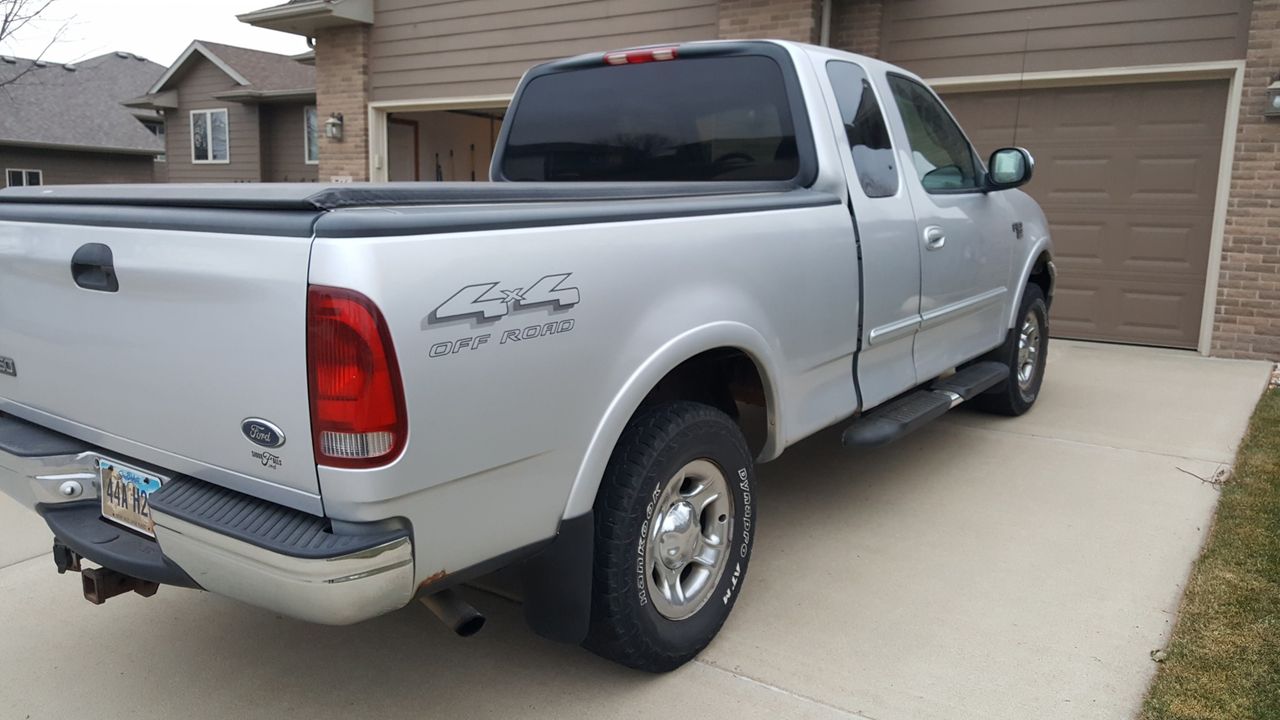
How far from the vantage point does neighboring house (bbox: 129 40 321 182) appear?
20453mm

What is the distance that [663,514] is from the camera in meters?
2.88

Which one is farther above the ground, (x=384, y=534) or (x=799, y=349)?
(x=799, y=349)

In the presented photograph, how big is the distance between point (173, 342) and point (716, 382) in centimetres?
180

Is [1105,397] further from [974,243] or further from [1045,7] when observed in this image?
[1045,7]

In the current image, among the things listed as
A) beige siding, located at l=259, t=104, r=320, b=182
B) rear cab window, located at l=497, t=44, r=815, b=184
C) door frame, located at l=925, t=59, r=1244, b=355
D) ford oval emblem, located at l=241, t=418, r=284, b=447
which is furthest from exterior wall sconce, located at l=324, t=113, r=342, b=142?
ford oval emblem, located at l=241, t=418, r=284, b=447

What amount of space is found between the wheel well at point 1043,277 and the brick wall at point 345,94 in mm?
10287

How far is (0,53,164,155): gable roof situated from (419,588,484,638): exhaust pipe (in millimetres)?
28178

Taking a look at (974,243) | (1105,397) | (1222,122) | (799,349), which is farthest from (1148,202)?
(799,349)

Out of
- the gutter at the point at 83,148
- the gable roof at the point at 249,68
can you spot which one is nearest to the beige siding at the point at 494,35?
the gable roof at the point at 249,68

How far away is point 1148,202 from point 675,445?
24.7ft

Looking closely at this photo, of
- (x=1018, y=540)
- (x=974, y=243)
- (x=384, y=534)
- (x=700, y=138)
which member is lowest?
(x=1018, y=540)

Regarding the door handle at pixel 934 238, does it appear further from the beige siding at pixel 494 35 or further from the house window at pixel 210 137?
the house window at pixel 210 137

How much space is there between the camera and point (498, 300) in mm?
2201

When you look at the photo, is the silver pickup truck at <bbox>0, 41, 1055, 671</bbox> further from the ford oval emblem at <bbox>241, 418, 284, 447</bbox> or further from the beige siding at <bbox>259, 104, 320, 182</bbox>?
the beige siding at <bbox>259, 104, 320, 182</bbox>
